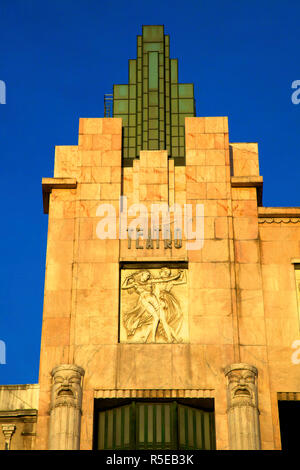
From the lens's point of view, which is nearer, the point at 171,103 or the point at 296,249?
the point at 296,249

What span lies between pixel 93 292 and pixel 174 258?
11.2 ft

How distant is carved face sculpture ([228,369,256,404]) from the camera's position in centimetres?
3622

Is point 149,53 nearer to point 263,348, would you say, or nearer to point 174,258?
point 174,258

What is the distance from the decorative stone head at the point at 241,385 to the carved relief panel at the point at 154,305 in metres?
2.58

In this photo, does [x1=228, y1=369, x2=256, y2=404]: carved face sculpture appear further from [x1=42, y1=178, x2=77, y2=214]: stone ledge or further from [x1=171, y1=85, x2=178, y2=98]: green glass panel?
[x1=171, y1=85, x2=178, y2=98]: green glass panel

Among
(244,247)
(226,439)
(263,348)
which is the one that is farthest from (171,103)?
(226,439)

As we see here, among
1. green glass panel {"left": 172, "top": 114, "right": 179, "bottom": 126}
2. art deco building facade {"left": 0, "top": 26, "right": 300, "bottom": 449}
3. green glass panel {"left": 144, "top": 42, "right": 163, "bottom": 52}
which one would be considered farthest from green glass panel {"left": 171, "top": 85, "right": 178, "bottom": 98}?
green glass panel {"left": 144, "top": 42, "right": 163, "bottom": 52}

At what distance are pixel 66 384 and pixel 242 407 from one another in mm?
6176

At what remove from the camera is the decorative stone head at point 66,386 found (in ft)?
119

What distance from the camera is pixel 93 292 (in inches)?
1542

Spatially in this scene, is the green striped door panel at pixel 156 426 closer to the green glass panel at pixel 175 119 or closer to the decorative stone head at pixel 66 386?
the decorative stone head at pixel 66 386

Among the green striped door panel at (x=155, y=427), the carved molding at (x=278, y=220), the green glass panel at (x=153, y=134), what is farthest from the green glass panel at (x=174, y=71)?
the green striped door panel at (x=155, y=427)

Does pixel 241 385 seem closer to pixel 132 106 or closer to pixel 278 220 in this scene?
pixel 278 220

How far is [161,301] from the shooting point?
3928 cm
